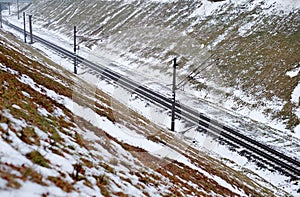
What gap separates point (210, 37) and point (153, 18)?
811 inches

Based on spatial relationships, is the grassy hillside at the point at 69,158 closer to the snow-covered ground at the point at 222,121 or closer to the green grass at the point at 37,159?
the green grass at the point at 37,159

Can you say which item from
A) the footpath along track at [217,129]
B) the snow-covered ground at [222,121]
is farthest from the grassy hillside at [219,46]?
the footpath along track at [217,129]

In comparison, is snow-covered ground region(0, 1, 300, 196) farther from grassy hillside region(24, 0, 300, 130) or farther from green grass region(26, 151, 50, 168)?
green grass region(26, 151, 50, 168)

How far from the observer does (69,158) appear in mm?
8492

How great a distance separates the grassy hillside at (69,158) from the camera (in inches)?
253

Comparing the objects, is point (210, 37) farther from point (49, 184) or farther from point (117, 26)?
point (49, 184)

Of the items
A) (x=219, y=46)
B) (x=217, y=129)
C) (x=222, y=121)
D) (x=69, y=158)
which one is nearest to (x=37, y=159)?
(x=69, y=158)

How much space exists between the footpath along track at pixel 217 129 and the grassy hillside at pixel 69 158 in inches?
352

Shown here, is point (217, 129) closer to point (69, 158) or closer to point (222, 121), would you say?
point (222, 121)

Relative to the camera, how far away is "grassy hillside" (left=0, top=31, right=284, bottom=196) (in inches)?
253

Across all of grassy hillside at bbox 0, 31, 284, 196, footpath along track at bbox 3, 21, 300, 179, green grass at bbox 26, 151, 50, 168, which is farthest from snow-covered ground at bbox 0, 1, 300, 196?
green grass at bbox 26, 151, 50, 168

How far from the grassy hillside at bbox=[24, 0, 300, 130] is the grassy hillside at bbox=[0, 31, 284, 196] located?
22.7m

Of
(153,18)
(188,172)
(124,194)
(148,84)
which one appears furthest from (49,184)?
(153,18)

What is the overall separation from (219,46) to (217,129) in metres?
21.7
